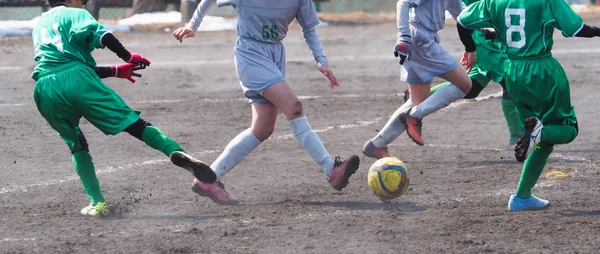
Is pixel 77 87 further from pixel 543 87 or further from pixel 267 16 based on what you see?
pixel 543 87

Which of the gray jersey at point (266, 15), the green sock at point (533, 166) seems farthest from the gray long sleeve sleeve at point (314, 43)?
the green sock at point (533, 166)

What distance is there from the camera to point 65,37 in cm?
648


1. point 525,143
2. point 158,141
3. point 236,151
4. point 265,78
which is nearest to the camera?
point 525,143

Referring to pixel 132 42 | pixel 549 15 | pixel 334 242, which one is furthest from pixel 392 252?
pixel 132 42

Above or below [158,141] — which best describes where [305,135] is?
below

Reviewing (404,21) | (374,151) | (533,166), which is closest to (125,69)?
(404,21)

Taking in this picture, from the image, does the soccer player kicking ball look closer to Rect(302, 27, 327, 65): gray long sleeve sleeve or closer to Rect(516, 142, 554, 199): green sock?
Rect(302, 27, 327, 65): gray long sleeve sleeve

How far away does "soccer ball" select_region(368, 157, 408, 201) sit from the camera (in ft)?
22.4

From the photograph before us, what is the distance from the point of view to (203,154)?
910cm

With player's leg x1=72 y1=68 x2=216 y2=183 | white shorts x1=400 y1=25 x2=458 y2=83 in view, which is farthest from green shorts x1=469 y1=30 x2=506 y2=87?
player's leg x1=72 y1=68 x2=216 y2=183

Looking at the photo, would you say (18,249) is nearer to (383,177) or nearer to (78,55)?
(78,55)

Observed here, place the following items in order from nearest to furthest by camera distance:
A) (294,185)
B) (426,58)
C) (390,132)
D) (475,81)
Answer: (294,185) → (426,58) → (390,132) → (475,81)

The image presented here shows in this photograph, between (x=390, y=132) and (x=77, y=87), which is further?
(x=390, y=132)

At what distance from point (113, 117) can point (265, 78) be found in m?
1.06
